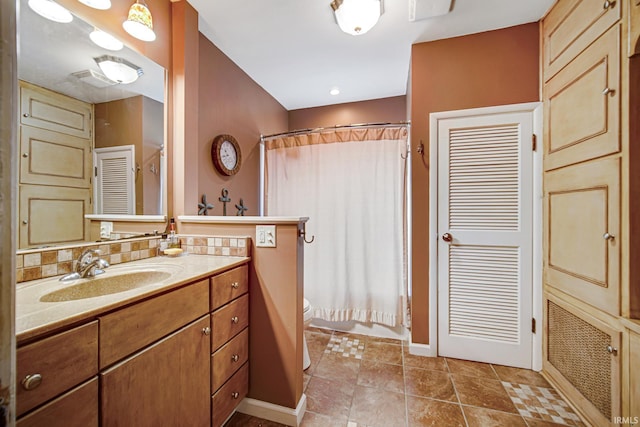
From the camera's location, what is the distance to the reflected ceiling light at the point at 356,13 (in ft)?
4.83

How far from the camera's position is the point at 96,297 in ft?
2.63

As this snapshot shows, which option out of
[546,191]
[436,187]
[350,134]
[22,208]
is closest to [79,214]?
[22,208]

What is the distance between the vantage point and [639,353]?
107 centimetres

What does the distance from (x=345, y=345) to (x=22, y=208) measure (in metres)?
2.07

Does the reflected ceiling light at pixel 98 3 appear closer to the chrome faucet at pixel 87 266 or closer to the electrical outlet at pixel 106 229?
the electrical outlet at pixel 106 229

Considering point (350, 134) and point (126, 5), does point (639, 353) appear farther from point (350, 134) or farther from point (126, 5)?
point (126, 5)

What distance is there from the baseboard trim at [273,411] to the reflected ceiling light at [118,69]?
185cm

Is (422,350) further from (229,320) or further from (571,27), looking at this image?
(571,27)

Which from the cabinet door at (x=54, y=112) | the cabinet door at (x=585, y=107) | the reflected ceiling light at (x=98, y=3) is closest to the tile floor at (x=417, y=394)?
Result: the cabinet door at (x=585, y=107)

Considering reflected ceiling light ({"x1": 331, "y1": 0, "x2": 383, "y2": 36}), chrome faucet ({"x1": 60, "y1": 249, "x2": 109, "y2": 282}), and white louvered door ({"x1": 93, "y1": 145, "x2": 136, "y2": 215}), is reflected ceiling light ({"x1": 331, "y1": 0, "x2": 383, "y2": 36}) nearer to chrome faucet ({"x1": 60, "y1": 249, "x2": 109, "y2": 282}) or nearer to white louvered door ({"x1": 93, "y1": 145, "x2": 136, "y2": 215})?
white louvered door ({"x1": 93, "y1": 145, "x2": 136, "y2": 215})

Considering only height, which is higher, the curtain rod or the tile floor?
the curtain rod

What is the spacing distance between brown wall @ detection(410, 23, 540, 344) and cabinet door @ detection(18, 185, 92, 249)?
1995 mm

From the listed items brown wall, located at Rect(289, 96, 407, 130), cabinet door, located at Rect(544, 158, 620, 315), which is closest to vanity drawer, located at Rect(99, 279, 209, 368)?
cabinet door, located at Rect(544, 158, 620, 315)

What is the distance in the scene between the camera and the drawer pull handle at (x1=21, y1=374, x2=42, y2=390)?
55 cm
